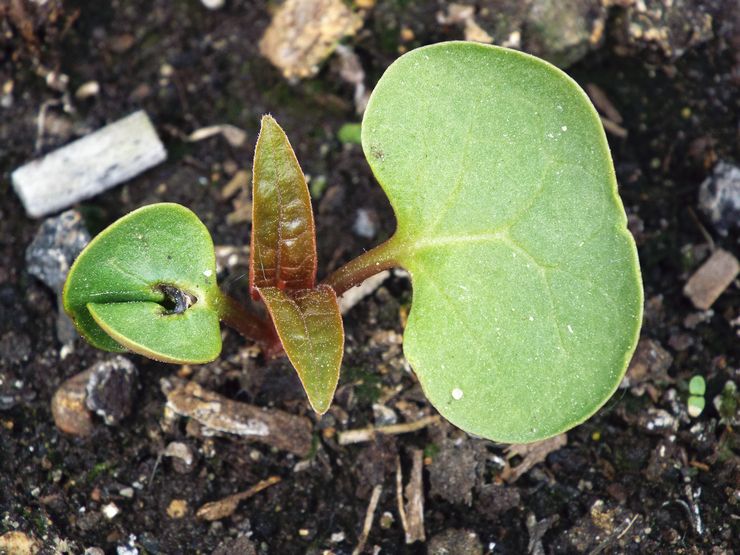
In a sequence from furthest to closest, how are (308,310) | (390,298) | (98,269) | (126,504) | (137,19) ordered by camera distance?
(137,19)
(390,298)
(126,504)
(308,310)
(98,269)

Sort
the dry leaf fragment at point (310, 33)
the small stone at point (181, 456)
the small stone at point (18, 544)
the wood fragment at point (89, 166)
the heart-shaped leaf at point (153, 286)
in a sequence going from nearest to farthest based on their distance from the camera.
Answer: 1. the heart-shaped leaf at point (153, 286)
2. the small stone at point (18, 544)
3. the small stone at point (181, 456)
4. the wood fragment at point (89, 166)
5. the dry leaf fragment at point (310, 33)

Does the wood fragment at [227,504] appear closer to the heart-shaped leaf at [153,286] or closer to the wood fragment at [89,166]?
the heart-shaped leaf at [153,286]

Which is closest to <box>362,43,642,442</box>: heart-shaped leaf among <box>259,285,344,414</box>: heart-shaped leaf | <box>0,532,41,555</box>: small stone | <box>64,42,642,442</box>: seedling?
<box>64,42,642,442</box>: seedling

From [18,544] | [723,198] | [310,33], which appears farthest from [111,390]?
[723,198]

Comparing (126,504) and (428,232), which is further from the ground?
(428,232)

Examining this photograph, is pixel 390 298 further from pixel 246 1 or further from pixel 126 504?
pixel 246 1

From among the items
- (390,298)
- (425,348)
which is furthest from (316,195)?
(425,348)

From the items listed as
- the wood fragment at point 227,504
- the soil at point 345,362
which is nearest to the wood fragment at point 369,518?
the soil at point 345,362
